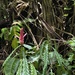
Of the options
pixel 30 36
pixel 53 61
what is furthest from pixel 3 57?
pixel 53 61

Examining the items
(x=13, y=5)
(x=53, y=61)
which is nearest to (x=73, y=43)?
(x=53, y=61)

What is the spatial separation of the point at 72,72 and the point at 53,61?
134 millimetres

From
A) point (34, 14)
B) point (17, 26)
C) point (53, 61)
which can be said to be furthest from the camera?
point (34, 14)

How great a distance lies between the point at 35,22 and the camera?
1.43 m

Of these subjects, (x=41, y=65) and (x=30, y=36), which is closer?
(x=41, y=65)

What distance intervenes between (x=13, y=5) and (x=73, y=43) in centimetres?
57

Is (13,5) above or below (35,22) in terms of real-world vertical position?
above

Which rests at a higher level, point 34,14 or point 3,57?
point 34,14

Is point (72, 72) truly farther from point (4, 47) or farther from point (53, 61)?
point (4, 47)

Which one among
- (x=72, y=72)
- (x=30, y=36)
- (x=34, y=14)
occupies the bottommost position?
(x=72, y=72)

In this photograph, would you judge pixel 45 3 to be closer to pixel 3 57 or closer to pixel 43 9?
pixel 43 9

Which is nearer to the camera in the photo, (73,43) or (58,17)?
(73,43)

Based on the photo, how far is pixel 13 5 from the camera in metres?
1.49

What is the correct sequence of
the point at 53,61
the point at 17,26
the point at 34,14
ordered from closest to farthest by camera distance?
the point at 53,61 < the point at 17,26 < the point at 34,14
